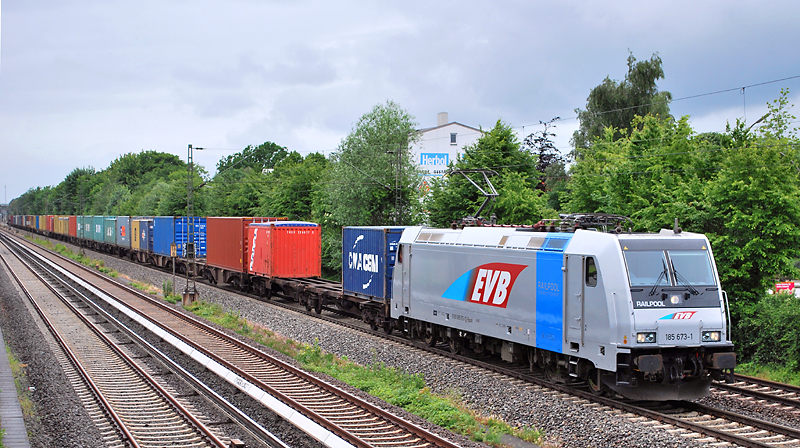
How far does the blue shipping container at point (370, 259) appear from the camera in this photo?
20.5 meters

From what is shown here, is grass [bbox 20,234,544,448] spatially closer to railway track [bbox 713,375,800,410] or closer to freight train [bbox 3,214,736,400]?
freight train [bbox 3,214,736,400]

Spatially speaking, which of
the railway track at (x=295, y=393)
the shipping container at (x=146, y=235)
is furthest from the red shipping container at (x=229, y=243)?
the shipping container at (x=146, y=235)

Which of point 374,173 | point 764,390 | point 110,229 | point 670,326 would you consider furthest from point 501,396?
point 110,229

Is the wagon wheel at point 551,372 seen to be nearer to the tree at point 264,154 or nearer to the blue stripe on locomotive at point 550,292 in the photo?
the blue stripe on locomotive at point 550,292

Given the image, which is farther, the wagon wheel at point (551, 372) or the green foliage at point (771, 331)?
the green foliage at point (771, 331)

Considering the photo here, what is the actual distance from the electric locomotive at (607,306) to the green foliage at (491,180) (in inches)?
597

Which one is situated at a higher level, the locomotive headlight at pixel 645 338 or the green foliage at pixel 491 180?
the green foliage at pixel 491 180

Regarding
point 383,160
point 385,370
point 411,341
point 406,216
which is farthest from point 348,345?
point 383,160

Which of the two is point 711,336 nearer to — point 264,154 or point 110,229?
point 110,229

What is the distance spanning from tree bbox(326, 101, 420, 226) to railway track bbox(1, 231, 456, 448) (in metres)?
18.7

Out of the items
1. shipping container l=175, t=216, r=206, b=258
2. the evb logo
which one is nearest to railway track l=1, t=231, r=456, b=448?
the evb logo

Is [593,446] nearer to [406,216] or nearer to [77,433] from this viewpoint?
[77,433]

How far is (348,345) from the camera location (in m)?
19.0

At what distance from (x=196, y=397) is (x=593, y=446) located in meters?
7.98
